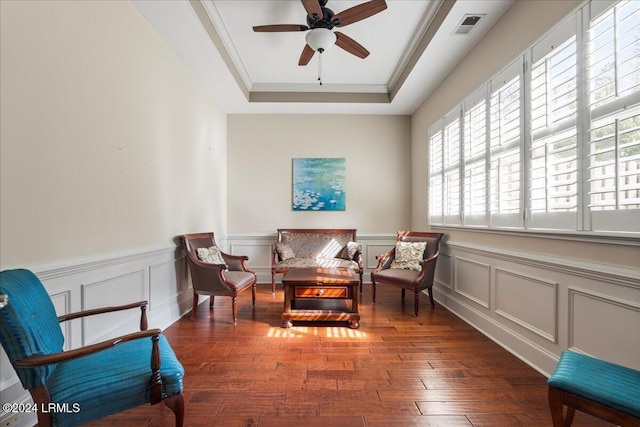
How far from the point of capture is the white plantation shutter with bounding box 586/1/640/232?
1.64 m

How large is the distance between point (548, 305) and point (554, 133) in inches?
51.7

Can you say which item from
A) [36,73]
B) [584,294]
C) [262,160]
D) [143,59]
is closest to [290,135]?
[262,160]

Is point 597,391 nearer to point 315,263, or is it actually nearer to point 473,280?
point 473,280

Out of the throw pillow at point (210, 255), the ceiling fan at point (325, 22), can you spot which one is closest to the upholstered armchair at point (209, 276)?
the throw pillow at point (210, 255)

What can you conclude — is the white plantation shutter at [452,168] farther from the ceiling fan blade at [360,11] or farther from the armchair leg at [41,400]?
the armchair leg at [41,400]

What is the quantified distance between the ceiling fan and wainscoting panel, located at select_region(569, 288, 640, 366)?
2723 mm

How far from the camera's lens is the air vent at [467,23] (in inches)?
109

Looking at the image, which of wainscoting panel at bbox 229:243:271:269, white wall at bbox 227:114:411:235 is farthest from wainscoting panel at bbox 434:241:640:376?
wainscoting panel at bbox 229:243:271:269

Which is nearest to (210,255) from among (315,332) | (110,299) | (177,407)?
(110,299)

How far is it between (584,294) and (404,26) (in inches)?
124

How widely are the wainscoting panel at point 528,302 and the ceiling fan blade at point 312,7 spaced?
9.59 feet

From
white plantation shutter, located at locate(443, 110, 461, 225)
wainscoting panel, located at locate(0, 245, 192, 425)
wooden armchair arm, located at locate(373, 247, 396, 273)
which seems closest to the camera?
wainscoting panel, located at locate(0, 245, 192, 425)

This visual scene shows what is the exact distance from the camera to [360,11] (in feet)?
8.50

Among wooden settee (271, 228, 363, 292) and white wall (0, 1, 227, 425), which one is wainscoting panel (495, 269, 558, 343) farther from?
white wall (0, 1, 227, 425)
